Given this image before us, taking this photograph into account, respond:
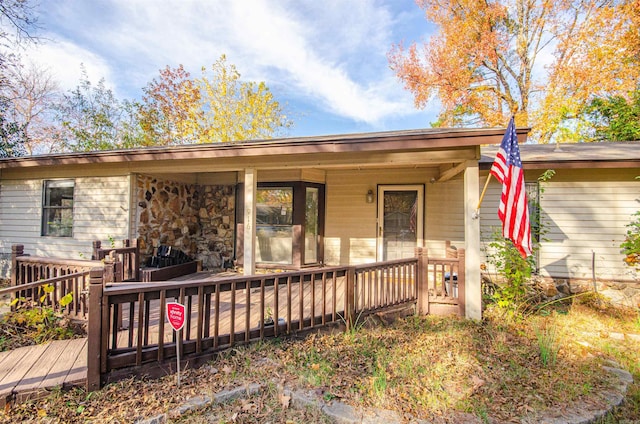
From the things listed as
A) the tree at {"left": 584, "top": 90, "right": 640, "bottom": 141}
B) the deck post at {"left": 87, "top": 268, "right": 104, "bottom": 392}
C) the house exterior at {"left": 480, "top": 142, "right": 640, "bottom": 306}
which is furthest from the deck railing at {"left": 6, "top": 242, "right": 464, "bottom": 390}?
the tree at {"left": 584, "top": 90, "right": 640, "bottom": 141}

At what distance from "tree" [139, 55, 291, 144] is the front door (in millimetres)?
10313

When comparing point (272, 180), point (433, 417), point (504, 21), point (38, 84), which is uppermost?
point (504, 21)

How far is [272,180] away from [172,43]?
1062 cm

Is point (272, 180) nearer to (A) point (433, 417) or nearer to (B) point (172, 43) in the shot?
(A) point (433, 417)

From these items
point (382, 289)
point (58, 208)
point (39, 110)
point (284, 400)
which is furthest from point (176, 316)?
point (39, 110)

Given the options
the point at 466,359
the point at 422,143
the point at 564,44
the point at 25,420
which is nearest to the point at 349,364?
the point at 466,359

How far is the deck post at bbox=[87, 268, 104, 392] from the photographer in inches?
98.8

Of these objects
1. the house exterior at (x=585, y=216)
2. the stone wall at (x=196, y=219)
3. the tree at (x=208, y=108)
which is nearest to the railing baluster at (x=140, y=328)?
the stone wall at (x=196, y=219)

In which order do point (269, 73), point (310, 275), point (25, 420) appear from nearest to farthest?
point (25, 420)
point (310, 275)
point (269, 73)

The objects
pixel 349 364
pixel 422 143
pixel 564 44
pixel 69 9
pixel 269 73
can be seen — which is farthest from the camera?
pixel 269 73

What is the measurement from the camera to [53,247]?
6.69 metres

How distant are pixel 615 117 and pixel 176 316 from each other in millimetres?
15630

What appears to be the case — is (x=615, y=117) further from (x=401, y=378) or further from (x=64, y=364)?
(x=64, y=364)

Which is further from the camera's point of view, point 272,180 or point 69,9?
point 69,9
